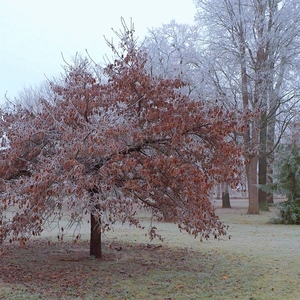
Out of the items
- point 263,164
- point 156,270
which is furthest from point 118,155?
point 263,164

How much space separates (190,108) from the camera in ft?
23.1

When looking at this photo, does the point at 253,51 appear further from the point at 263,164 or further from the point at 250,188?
the point at 263,164

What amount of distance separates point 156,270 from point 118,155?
2.75m

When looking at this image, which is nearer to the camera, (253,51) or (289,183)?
(289,183)

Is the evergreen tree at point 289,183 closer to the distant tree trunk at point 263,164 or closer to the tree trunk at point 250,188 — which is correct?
the distant tree trunk at point 263,164

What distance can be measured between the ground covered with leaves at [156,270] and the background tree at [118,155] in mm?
874

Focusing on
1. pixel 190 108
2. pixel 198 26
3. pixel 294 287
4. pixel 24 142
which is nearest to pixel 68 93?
pixel 24 142

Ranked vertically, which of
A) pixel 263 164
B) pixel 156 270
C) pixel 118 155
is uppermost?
pixel 263 164

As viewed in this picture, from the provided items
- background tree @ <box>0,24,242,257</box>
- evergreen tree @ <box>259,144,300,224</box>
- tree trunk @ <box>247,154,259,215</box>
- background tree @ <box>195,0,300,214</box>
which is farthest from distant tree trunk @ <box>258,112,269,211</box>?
background tree @ <box>0,24,242,257</box>

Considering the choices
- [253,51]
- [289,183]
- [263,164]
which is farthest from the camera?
[263,164]

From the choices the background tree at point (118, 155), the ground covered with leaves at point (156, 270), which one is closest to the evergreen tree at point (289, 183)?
the ground covered with leaves at point (156, 270)

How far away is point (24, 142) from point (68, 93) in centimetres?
131

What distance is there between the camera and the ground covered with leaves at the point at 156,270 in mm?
6750

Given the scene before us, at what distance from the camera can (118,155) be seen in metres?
6.67
